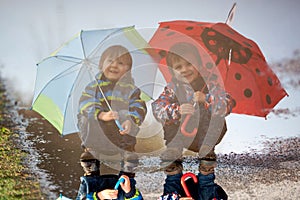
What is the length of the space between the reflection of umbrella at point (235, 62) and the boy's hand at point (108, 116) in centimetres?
35

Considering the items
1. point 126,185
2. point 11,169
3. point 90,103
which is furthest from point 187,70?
point 11,169

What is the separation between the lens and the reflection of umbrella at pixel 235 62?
2.73 meters

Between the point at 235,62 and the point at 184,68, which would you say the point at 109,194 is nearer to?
the point at 184,68

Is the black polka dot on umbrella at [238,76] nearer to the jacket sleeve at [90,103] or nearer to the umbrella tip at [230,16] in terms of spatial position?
the umbrella tip at [230,16]

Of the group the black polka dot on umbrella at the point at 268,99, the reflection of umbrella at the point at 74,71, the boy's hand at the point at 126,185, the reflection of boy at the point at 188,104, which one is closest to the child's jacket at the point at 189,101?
the reflection of boy at the point at 188,104

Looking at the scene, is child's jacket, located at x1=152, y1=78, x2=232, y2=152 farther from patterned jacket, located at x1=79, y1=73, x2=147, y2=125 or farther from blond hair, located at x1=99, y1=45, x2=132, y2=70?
blond hair, located at x1=99, y1=45, x2=132, y2=70

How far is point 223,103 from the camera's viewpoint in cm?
277

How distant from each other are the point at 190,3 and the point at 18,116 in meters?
1.16

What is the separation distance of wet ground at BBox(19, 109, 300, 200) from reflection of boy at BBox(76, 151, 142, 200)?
0.04 metres

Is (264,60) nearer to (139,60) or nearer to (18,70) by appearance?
(139,60)

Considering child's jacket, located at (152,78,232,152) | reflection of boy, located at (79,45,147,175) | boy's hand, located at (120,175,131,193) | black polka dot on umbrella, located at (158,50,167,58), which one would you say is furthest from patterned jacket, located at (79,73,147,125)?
boy's hand, located at (120,175,131,193)

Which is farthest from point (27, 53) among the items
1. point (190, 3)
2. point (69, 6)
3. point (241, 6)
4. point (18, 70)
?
point (241, 6)

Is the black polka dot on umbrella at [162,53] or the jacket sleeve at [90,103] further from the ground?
the black polka dot on umbrella at [162,53]

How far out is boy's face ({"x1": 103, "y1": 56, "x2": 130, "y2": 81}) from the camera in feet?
8.89
